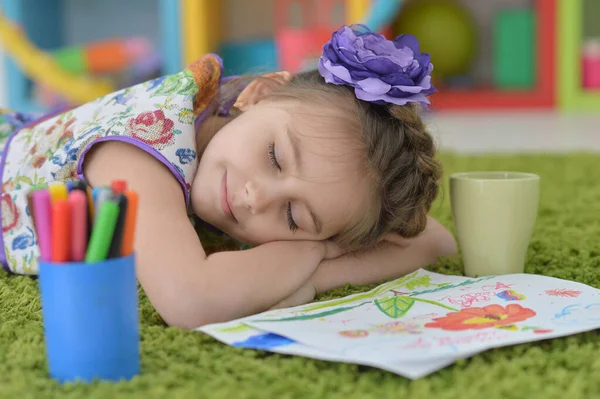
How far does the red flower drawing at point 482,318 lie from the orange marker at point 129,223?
12.0 inches

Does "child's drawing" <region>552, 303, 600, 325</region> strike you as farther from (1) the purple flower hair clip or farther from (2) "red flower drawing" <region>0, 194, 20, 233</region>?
(2) "red flower drawing" <region>0, 194, 20, 233</region>

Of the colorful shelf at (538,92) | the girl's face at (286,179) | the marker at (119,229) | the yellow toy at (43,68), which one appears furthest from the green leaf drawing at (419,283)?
the colorful shelf at (538,92)

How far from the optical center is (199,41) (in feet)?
10.8

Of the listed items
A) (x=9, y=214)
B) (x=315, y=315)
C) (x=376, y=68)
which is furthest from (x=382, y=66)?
(x=9, y=214)

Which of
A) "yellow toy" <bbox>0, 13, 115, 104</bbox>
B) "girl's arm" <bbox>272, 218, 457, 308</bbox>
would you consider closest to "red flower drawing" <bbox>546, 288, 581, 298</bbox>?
"girl's arm" <bbox>272, 218, 457, 308</bbox>

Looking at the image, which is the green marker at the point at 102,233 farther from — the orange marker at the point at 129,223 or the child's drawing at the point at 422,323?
the child's drawing at the point at 422,323

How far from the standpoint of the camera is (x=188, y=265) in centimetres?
83

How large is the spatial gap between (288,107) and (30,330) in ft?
1.32

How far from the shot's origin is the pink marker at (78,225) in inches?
24.5

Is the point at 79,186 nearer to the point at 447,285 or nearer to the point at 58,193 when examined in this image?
the point at 58,193

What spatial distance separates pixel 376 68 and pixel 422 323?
33 cm

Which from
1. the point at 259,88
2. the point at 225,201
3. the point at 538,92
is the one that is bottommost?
the point at 538,92

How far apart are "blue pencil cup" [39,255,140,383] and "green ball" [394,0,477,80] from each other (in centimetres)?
320

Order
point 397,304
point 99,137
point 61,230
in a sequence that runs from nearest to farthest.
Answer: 1. point 61,230
2. point 397,304
3. point 99,137
